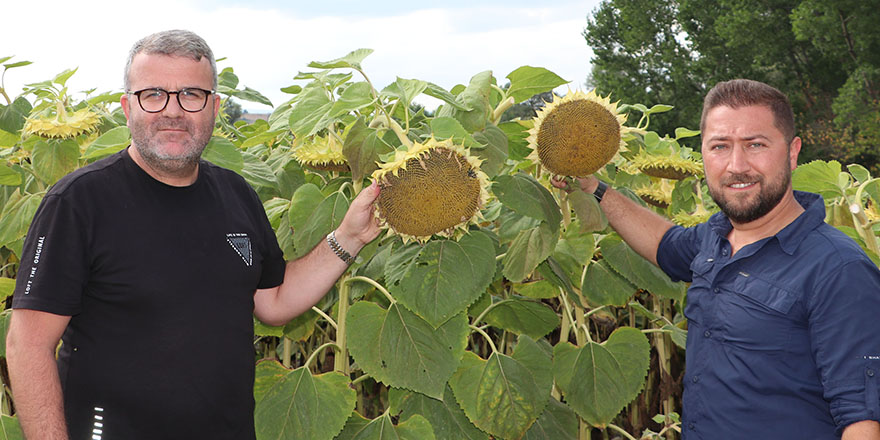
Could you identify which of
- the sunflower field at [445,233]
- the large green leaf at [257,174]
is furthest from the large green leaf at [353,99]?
the large green leaf at [257,174]

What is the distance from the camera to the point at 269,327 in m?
2.66

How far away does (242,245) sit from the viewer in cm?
222

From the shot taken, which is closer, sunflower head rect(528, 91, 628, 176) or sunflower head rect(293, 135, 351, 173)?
sunflower head rect(528, 91, 628, 176)

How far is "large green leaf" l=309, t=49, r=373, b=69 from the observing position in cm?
212

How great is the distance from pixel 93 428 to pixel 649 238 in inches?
67.4

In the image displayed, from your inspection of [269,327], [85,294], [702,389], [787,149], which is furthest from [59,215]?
[787,149]

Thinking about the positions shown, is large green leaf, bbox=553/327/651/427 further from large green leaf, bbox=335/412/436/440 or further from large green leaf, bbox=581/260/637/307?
large green leaf, bbox=335/412/436/440

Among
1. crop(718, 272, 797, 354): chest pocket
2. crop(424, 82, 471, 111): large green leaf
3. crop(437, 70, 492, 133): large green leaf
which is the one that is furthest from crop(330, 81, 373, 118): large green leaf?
crop(718, 272, 797, 354): chest pocket

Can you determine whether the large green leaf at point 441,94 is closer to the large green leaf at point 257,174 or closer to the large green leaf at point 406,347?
the large green leaf at point 406,347

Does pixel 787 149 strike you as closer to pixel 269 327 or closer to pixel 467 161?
pixel 467 161

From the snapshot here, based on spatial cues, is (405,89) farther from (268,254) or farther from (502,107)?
(268,254)

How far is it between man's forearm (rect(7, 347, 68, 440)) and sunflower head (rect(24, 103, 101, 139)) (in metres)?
1.02

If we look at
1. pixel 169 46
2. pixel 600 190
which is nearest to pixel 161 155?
pixel 169 46

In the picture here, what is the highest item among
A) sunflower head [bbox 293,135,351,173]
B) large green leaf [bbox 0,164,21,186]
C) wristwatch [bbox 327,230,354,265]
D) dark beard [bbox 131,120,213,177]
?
dark beard [bbox 131,120,213,177]
